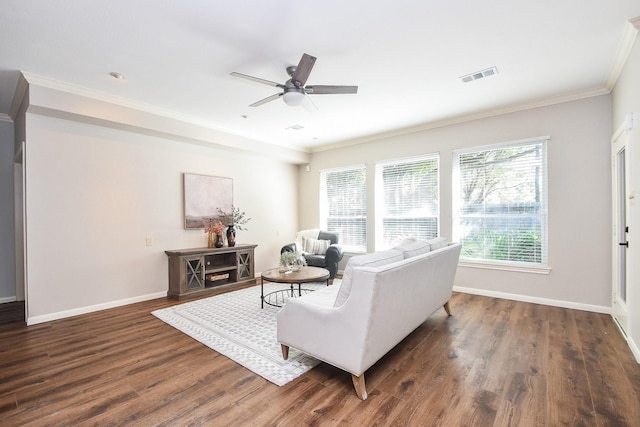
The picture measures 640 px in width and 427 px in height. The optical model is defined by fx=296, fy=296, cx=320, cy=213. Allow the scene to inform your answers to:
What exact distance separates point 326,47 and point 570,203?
367 centimetres

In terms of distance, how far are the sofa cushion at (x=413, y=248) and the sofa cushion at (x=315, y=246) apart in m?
2.73

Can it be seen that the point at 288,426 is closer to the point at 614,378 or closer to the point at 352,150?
the point at 614,378

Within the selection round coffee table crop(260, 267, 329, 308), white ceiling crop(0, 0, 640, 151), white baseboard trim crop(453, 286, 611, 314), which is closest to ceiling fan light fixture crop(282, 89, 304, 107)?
white ceiling crop(0, 0, 640, 151)

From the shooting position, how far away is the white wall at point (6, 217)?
14.8 feet

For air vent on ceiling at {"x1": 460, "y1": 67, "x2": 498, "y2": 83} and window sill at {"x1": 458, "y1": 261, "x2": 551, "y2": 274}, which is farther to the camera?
window sill at {"x1": 458, "y1": 261, "x2": 551, "y2": 274}

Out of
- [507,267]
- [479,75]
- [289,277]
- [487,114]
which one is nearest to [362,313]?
[289,277]

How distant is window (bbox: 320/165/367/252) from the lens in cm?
603

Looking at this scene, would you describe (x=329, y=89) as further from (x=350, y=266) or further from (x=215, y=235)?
(x=215, y=235)

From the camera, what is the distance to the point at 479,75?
3309 mm

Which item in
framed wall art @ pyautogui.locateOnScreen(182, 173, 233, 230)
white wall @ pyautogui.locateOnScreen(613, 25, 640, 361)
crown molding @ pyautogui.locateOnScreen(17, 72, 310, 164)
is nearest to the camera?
white wall @ pyautogui.locateOnScreen(613, 25, 640, 361)

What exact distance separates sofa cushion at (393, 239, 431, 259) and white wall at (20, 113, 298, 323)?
366cm

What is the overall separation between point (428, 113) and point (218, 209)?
384 centimetres

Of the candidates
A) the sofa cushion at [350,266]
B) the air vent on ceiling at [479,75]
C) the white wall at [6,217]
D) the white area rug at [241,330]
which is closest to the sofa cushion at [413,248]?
the sofa cushion at [350,266]

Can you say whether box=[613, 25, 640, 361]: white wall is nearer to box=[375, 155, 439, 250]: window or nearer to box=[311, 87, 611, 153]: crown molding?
box=[311, 87, 611, 153]: crown molding
